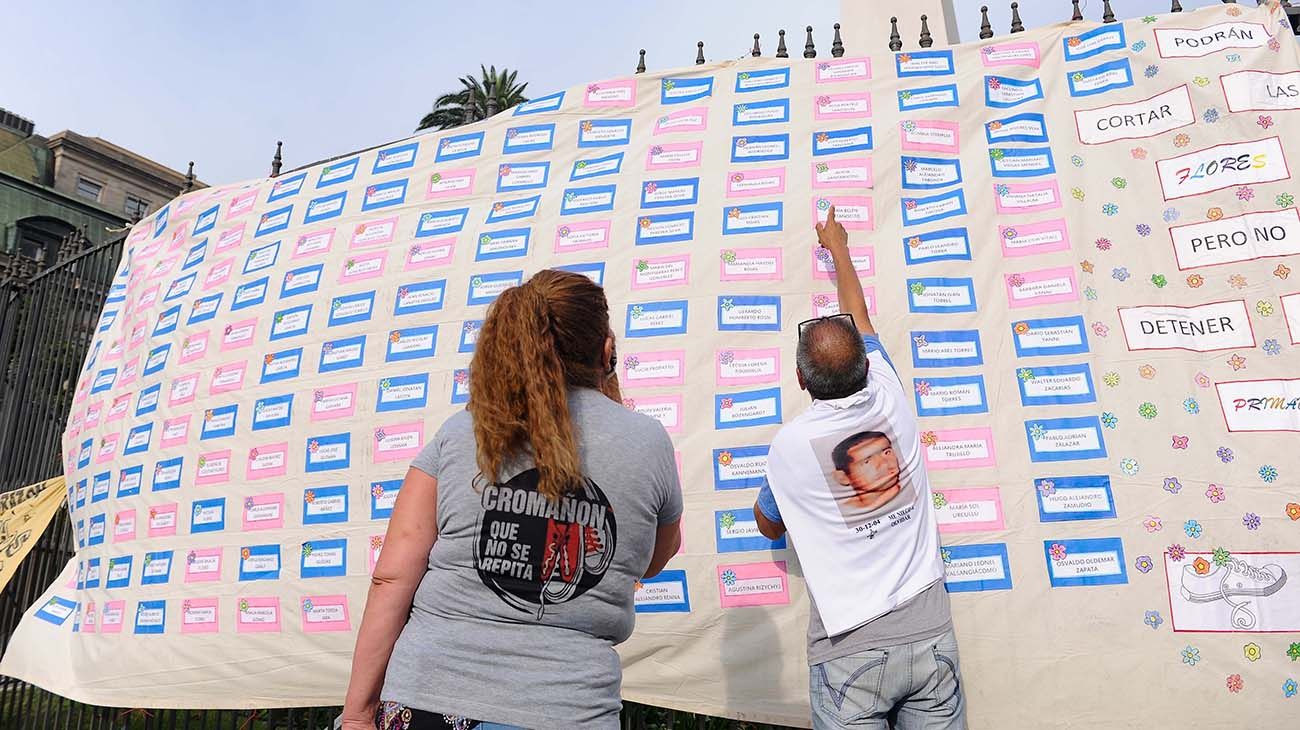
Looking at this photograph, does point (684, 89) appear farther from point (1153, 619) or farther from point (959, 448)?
point (1153, 619)

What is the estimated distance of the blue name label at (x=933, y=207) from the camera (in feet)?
11.7

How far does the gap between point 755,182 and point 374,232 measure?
2.19 m

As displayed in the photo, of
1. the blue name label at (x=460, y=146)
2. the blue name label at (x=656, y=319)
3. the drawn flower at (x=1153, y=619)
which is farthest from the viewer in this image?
the blue name label at (x=460, y=146)

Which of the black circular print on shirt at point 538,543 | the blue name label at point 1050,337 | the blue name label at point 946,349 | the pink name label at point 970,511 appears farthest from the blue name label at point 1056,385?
the black circular print on shirt at point 538,543

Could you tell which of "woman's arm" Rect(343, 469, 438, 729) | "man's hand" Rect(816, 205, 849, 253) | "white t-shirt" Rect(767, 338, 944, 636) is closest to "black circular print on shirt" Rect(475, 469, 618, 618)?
"woman's arm" Rect(343, 469, 438, 729)

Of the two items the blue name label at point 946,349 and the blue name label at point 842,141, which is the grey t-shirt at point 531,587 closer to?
the blue name label at point 946,349

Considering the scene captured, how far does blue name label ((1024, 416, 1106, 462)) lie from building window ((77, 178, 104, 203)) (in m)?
36.6

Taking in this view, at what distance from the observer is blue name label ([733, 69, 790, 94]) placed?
13.7 feet

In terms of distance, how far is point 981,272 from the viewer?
3441 millimetres

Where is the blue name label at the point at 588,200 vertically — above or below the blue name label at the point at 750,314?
above

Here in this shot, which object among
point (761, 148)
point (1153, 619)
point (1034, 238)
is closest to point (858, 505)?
point (1153, 619)

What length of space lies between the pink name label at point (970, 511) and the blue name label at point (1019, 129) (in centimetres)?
163

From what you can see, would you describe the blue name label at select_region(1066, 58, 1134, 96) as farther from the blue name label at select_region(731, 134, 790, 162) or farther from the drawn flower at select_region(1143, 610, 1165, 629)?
the drawn flower at select_region(1143, 610, 1165, 629)

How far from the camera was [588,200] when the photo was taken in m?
4.16
